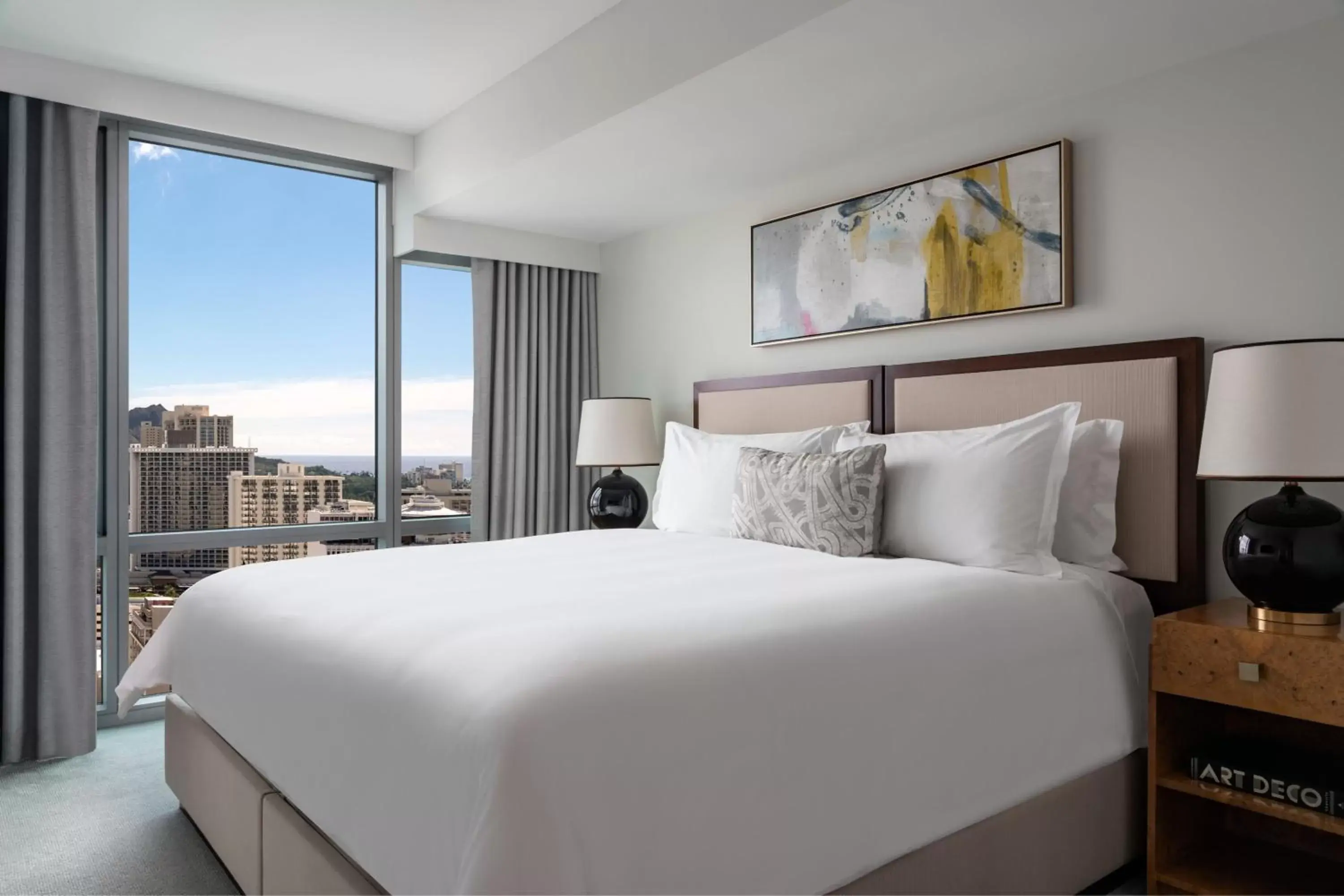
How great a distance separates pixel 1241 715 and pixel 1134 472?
27.5 inches

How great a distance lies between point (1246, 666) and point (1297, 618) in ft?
0.53

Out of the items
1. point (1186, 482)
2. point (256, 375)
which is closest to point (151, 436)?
point (256, 375)

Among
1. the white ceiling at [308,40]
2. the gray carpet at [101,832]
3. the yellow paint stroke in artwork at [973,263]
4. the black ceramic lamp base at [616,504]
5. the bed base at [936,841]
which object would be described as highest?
the white ceiling at [308,40]

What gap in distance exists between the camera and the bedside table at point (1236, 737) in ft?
6.03

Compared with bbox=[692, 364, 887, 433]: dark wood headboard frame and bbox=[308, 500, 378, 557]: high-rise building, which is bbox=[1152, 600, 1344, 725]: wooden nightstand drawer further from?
bbox=[308, 500, 378, 557]: high-rise building

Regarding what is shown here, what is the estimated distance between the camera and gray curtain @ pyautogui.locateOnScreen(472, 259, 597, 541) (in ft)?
14.6

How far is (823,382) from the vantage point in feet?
11.5

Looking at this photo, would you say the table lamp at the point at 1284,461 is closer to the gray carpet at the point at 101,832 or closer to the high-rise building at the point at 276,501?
the gray carpet at the point at 101,832

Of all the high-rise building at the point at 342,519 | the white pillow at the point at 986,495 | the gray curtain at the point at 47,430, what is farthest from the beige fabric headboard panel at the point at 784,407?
the gray curtain at the point at 47,430

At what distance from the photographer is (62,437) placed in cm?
323

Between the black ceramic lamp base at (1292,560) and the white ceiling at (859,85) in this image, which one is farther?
the white ceiling at (859,85)

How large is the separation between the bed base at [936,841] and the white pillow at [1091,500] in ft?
1.80

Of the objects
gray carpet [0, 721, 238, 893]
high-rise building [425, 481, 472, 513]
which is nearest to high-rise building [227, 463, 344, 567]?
high-rise building [425, 481, 472, 513]

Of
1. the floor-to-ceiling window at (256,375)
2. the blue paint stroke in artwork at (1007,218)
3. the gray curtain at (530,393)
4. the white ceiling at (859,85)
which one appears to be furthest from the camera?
the gray curtain at (530,393)
